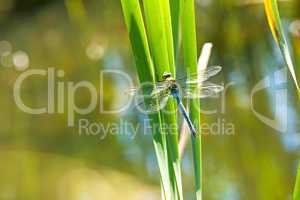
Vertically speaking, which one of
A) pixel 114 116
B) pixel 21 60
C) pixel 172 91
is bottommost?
Result: pixel 114 116

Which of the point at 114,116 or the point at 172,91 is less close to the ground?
the point at 172,91

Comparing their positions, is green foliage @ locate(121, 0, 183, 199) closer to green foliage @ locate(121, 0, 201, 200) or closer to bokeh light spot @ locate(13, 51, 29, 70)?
green foliage @ locate(121, 0, 201, 200)

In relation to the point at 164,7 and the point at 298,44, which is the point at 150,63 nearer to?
the point at 164,7

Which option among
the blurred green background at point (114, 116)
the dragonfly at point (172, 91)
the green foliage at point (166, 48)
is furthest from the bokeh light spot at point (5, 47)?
the green foliage at point (166, 48)

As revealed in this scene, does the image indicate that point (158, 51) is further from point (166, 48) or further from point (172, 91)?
point (172, 91)

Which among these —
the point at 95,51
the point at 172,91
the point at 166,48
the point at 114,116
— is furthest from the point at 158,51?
the point at 95,51

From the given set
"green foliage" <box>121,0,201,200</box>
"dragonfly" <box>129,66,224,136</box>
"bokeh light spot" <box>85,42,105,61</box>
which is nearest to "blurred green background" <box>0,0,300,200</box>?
"bokeh light spot" <box>85,42,105,61</box>

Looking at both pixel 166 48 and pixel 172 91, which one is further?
pixel 172 91
